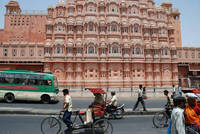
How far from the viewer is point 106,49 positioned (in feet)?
117

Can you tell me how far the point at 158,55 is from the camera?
123 feet

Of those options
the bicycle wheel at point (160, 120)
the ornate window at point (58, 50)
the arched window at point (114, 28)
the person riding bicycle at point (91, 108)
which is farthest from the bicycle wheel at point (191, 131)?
the arched window at point (114, 28)

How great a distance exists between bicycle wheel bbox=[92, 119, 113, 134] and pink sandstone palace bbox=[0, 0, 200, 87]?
88.1 feet

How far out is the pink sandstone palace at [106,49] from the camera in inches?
1359

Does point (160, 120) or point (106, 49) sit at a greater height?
point (106, 49)

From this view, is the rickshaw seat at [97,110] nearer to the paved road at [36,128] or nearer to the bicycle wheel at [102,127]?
the bicycle wheel at [102,127]

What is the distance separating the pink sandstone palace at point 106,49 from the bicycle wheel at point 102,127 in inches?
1057

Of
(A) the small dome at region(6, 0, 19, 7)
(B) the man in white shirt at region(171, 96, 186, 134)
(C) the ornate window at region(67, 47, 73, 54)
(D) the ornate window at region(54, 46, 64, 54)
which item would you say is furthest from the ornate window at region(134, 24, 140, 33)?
(A) the small dome at region(6, 0, 19, 7)

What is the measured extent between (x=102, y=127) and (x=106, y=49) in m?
29.8

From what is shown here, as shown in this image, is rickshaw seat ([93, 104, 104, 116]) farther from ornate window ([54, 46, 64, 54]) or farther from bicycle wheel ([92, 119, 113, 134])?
ornate window ([54, 46, 64, 54])

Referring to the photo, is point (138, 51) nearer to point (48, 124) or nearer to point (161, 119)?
point (161, 119)

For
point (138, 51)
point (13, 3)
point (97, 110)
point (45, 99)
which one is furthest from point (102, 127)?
point (13, 3)

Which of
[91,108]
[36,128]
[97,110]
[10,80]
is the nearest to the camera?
[91,108]

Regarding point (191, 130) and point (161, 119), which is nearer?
point (191, 130)
